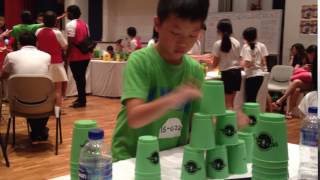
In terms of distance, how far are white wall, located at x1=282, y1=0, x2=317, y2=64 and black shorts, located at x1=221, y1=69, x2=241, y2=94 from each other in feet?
8.16

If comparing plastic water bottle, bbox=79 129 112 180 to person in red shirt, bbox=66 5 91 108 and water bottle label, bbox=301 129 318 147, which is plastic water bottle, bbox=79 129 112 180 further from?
person in red shirt, bbox=66 5 91 108

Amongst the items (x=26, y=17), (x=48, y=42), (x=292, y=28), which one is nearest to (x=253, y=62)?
(x=292, y=28)

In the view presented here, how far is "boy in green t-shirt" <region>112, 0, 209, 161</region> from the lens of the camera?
1286mm

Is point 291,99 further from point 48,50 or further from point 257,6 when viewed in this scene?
point 48,50

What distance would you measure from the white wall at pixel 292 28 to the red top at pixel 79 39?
3.66 metres

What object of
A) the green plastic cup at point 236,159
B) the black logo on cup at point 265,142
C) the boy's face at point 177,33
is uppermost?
the boy's face at point 177,33

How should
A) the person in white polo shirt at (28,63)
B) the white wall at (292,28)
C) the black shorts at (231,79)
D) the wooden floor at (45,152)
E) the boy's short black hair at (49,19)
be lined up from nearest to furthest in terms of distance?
the wooden floor at (45,152), the person in white polo shirt at (28,63), the boy's short black hair at (49,19), the black shorts at (231,79), the white wall at (292,28)

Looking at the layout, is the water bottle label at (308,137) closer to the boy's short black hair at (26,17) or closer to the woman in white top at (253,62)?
the woman in white top at (253,62)

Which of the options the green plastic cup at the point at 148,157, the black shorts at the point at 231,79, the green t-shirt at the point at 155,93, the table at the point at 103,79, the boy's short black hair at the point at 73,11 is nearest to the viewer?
the green plastic cup at the point at 148,157

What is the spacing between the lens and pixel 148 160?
3.84 feet

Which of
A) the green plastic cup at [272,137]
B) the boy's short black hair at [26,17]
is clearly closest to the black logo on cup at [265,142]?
the green plastic cup at [272,137]

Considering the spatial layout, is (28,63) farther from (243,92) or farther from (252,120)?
(252,120)

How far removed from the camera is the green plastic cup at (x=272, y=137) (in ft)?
3.68

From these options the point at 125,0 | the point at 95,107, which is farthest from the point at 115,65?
the point at 125,0
